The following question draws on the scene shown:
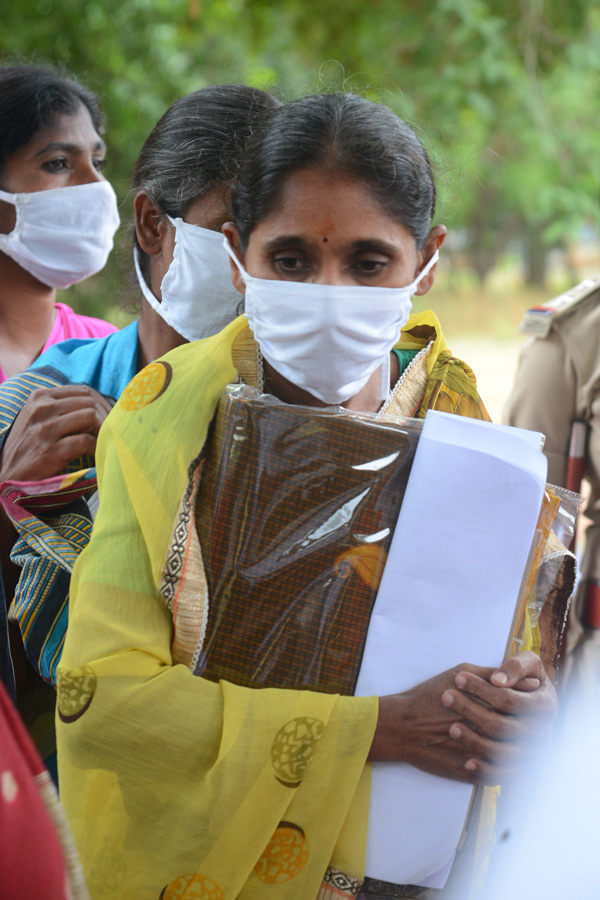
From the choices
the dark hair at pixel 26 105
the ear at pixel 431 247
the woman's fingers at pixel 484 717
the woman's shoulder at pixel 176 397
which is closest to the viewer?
the woman's fingers at pixel 484 717

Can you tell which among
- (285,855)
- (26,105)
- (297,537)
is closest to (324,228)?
(297,537)

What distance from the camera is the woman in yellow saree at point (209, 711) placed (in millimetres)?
1185

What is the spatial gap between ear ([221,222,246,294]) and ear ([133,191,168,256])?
0.38 m

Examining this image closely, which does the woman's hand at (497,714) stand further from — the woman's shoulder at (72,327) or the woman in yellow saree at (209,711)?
the woman's shoulder at (72,327)

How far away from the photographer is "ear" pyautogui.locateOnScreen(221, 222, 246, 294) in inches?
58.5

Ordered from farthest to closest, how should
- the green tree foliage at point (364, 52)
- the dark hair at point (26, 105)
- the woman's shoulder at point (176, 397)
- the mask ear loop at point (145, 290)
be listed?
the green tree foliage at point (364, 52) → the dark hair at point (26, 105) → the mask ear loop at point (145, 290) → the woman's shoulder at point (176, 397)

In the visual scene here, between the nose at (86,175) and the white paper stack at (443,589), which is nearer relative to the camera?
the white paper stack at (443,589)

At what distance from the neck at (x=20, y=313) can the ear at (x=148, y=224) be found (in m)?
0.73

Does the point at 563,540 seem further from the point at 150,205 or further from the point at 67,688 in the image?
the point at 150,205

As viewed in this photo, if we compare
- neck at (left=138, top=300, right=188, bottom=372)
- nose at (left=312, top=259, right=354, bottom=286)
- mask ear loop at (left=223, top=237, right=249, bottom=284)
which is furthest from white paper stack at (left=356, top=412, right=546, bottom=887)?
neck at (left=138, top=300, right=188, bottom=372)

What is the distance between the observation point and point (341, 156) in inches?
53.9

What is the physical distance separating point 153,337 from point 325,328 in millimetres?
665

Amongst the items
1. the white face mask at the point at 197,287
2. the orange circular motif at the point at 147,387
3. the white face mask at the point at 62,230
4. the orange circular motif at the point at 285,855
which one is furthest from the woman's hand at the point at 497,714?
the white face mask at the point at 62,230

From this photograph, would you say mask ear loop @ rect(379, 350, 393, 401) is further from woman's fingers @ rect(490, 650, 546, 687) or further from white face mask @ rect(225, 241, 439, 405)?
woman's fingers @ rect(490, 650, 546, 687)
